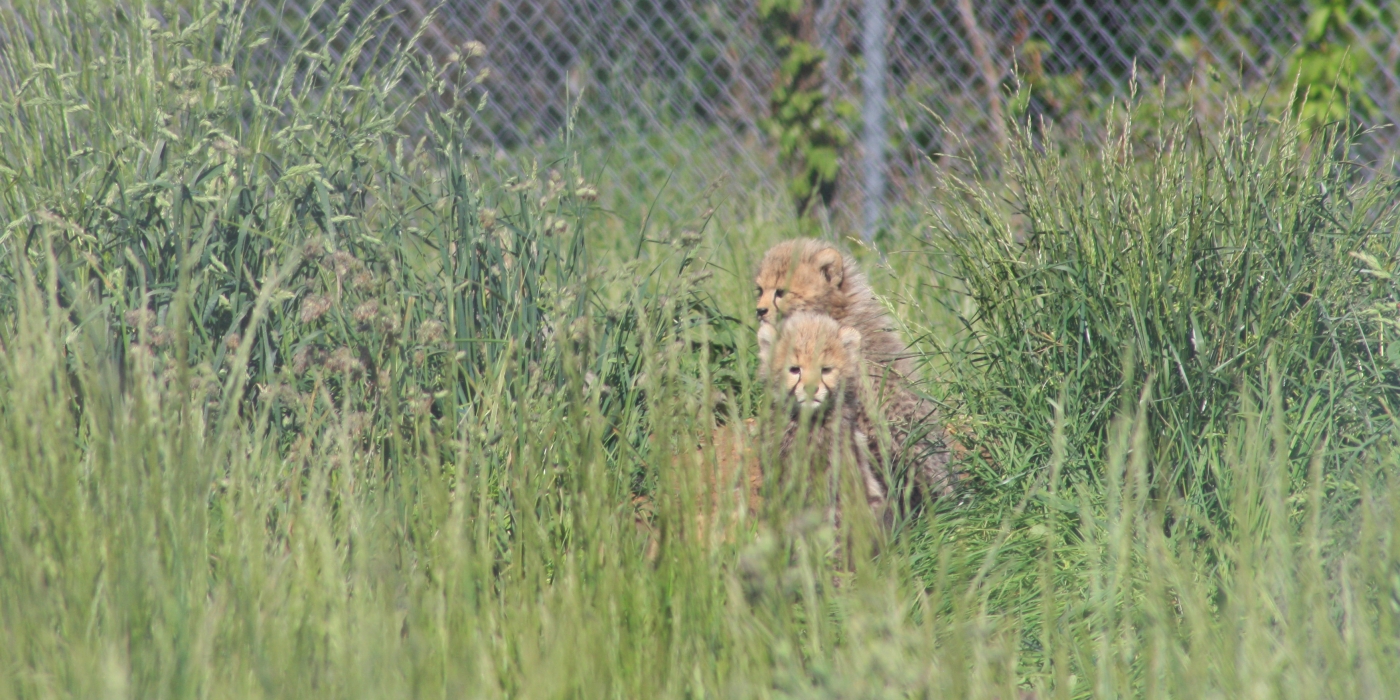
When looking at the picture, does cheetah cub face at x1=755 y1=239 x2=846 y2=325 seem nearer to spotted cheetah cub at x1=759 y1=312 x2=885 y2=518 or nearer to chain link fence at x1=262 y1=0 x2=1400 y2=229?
spotted cheetah cub at x1=759 y1=312 x2=885 y2=518

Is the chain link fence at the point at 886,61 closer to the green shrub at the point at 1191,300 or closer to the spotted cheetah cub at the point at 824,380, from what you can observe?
the spotted cheetah cub at the point at 824,380

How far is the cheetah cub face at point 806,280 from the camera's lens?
4.47 m

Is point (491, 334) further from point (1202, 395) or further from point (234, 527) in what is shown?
point (1202, 395)

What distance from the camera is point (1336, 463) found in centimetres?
260

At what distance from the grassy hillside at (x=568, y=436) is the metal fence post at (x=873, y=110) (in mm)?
2072

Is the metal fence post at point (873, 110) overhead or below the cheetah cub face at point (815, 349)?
overhead

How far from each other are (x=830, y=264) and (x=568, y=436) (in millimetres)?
2383

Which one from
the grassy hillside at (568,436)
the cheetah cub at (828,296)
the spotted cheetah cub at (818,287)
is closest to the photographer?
the grassy hillside at (568,436)

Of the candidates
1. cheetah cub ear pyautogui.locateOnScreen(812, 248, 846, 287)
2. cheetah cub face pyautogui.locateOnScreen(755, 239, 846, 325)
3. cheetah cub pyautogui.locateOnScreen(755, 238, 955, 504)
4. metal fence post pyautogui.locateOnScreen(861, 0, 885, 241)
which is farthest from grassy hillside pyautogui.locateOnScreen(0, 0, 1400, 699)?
metal fence post pyautogui.locateOnScreen(861, 0, 885, 241)

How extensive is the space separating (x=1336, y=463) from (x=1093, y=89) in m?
3.46

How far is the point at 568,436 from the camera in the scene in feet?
7.45

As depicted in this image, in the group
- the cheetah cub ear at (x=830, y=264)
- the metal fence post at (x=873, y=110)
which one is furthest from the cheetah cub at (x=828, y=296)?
the metal fence post at (x=873, y=110)

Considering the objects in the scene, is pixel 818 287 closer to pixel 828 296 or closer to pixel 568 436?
pixel 828 296

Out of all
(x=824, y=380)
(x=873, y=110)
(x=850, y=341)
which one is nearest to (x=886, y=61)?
(x=873, y=110)
